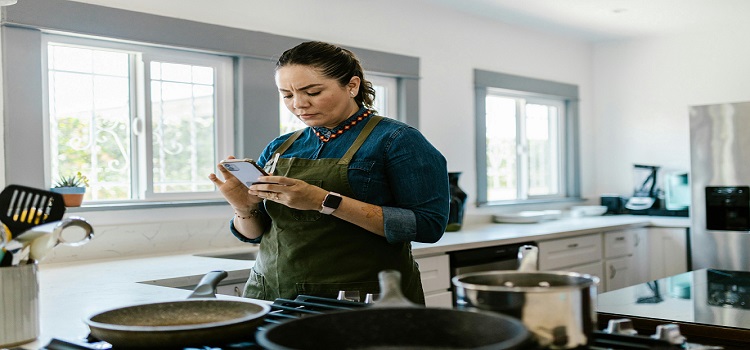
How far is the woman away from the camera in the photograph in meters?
1.91

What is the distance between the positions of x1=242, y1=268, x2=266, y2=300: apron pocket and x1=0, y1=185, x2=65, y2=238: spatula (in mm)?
800

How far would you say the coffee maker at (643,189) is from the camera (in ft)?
19.6

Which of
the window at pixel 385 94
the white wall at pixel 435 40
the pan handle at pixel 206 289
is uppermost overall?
the white wall at pixel 435 40

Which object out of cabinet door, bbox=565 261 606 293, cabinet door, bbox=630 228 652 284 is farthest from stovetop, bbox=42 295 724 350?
cabinet door, bbox=630 228 652 284

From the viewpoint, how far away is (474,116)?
5.29m

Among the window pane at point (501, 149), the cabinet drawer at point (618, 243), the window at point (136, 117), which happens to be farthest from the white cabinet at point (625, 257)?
the window at point (136, 117)

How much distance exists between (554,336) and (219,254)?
8.97 ft

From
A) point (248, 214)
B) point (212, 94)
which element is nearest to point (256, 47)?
point (212, 94)

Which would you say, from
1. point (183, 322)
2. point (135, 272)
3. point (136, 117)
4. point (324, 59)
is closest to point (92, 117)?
point (136, 117)

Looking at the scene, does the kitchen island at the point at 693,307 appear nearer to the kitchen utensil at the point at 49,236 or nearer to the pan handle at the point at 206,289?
the pan handle at the point at 206,289

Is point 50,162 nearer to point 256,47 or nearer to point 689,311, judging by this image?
point 256,47

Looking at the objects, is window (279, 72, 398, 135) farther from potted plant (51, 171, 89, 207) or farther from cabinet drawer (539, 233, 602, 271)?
potted plant (51, 171, 89, 207)

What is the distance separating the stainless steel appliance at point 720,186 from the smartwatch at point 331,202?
13.1 ft

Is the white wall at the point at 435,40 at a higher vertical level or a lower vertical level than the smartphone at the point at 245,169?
higher
